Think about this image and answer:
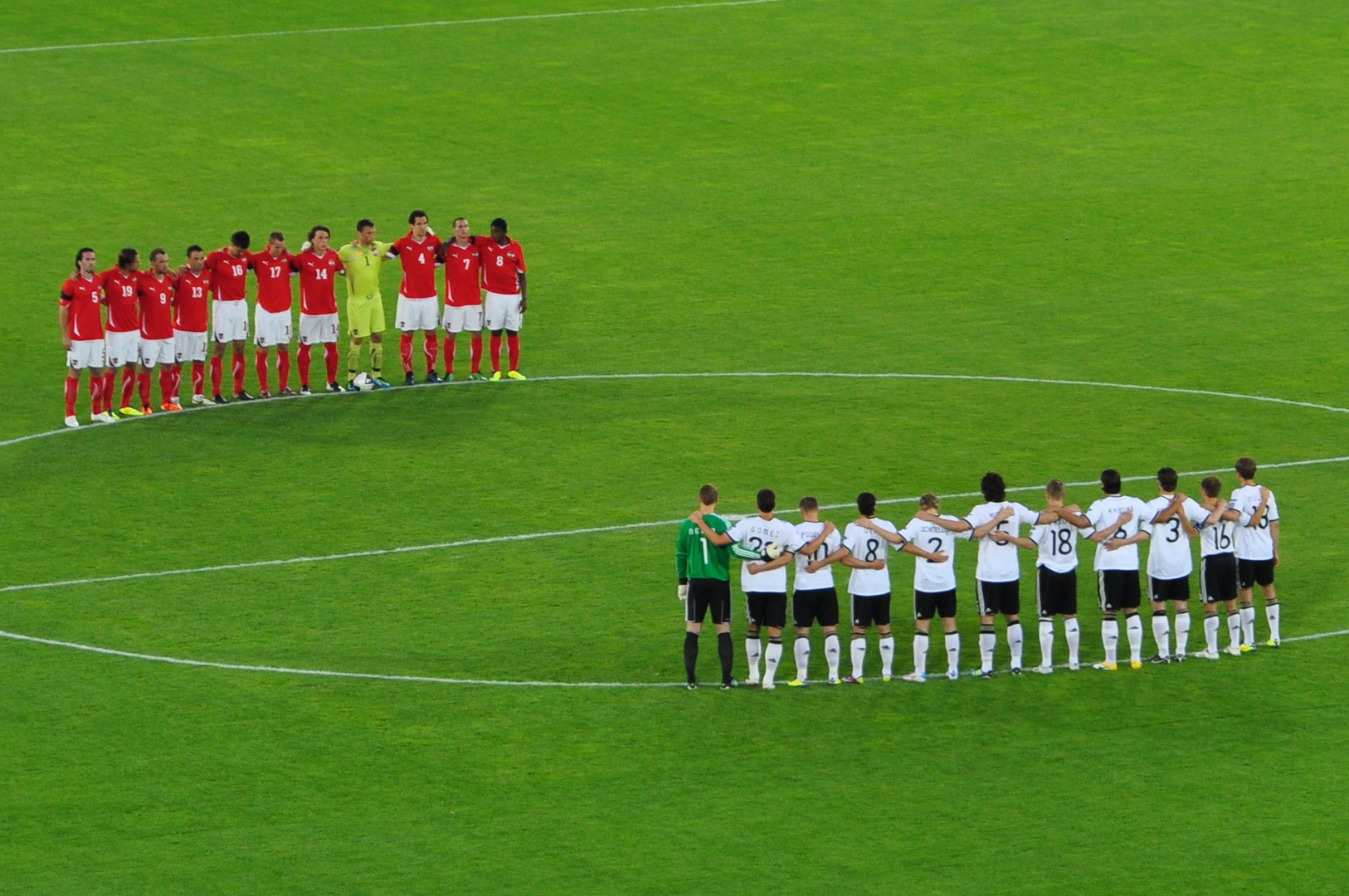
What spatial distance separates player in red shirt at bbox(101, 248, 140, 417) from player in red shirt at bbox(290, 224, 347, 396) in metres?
2.22

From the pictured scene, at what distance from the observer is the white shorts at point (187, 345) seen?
2739 cm

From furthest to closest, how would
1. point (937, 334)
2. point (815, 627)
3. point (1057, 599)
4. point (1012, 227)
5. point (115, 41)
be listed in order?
1. point (115, 41)
2. point (1012, 227)
3. point (937, 334)
4. point (815, 627)
5. point (1057, 599)

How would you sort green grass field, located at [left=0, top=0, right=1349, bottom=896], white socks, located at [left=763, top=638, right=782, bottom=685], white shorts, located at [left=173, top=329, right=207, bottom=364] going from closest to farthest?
green grass field, located at [left=0, top=0, right=1349, bottom=896] < white socks, located at [left=763, top=638, right=782, bottom=685] < white shorts, located at [left=173, top=329, right=207, bottom=364]

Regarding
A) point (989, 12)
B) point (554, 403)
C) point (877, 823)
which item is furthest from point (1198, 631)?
point (989, 12)

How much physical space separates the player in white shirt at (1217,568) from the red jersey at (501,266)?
1157 centimetres

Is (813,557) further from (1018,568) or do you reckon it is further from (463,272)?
(463,272)

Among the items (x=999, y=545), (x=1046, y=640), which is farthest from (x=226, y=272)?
(x=1046, y=640)

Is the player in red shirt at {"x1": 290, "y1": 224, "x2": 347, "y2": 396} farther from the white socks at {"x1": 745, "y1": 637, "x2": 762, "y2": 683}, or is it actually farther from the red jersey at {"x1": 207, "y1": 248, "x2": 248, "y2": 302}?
the white socks at {"x1": 745, "y1": 637, "x2": 762, "y2": 683}

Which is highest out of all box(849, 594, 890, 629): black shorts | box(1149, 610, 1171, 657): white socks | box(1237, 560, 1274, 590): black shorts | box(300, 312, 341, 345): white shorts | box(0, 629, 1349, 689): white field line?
box(300, 312, 341, 345): white shorts

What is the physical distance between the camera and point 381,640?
67.0ft

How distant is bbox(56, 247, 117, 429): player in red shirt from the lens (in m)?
26.3

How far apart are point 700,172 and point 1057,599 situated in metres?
21.4

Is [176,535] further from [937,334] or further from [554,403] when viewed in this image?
[937,334]

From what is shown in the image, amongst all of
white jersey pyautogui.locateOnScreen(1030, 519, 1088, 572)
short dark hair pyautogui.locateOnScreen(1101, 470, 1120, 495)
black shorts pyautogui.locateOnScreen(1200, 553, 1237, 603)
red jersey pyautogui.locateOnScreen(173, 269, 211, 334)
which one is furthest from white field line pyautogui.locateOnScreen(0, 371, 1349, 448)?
white jersey pyautogui.locateOnScreen(1030, 519, 1088, 572)
